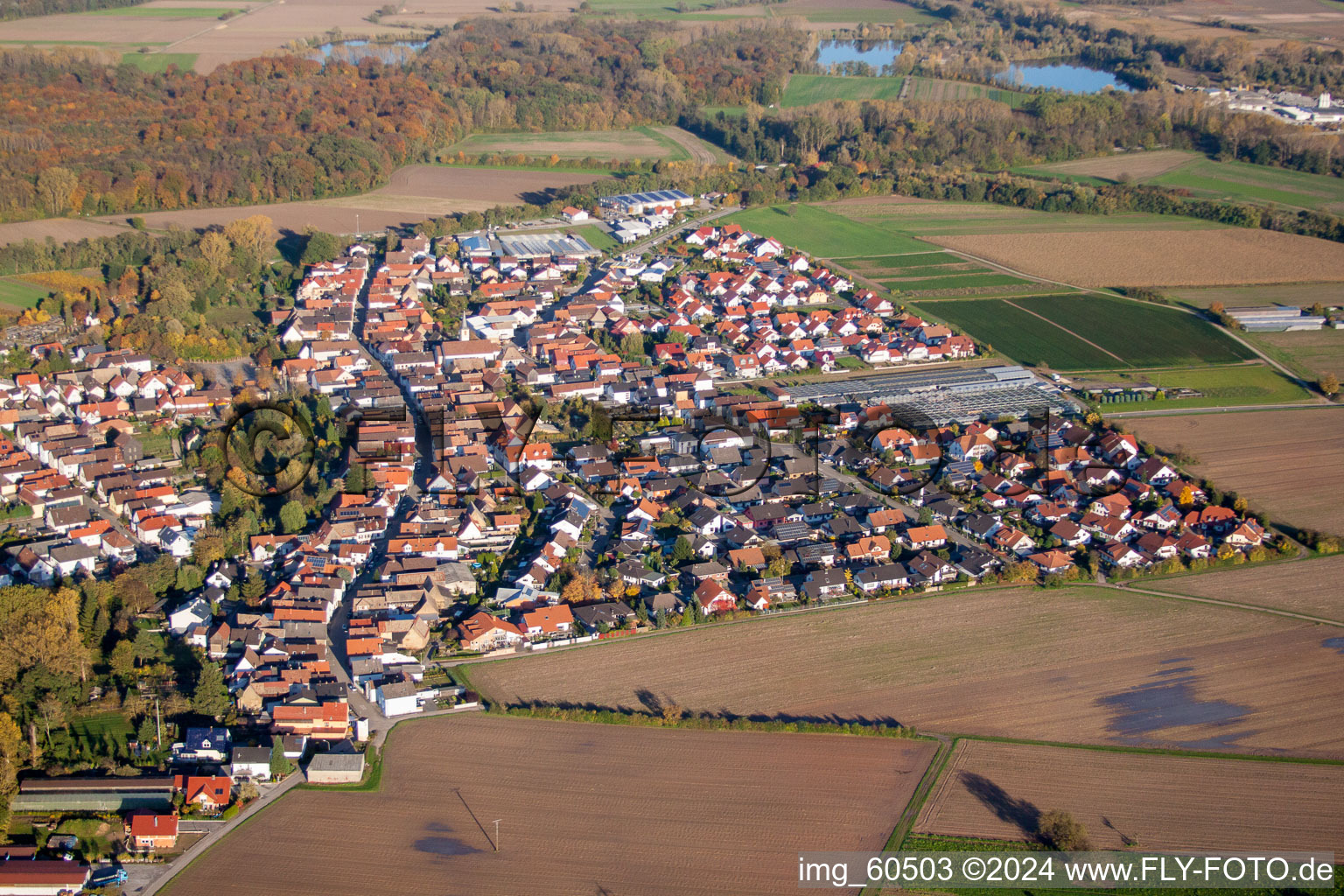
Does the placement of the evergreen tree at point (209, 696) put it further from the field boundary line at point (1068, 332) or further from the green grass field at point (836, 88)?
the green grass field at point (836, 88)

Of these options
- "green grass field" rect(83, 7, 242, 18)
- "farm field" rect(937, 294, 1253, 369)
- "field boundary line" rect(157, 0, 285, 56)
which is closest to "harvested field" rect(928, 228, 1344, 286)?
"farm field" rect(937, 294, 1253, 369)

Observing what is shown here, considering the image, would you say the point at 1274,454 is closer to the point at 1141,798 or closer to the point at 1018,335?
the point at 1018,335

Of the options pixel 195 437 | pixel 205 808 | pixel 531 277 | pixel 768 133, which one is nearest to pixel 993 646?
pixel 205 808

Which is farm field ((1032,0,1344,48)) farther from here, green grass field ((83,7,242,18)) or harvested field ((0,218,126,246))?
harvested field ((0,218,126,246))

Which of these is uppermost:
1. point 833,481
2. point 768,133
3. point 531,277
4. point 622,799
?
point 768,133

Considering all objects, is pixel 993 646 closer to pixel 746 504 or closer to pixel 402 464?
pixel 746 504

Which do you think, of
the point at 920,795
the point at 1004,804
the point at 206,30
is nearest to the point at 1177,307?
the point at 1004,804
